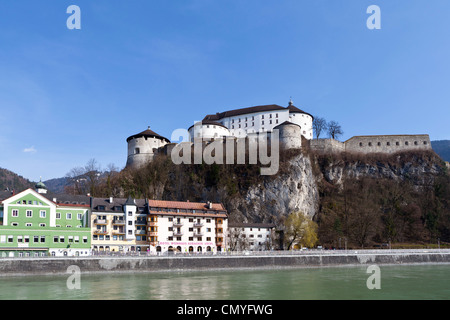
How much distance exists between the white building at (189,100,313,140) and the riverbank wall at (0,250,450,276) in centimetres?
4144

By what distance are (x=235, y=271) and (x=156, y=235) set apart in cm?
1548

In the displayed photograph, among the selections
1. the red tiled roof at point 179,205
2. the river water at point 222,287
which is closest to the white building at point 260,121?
the red tiled roof at point 179,205

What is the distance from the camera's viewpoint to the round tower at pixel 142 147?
8594 centimetres

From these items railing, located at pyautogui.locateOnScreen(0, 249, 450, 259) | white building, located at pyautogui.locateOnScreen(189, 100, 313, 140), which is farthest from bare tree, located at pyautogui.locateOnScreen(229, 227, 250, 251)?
white building, located at pyautogui.locateOnScreen(189, 100, 313, 140)

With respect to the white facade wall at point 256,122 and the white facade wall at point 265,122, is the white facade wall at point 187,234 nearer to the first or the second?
the white facade wall at point 265,122

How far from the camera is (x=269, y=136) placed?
294 ft

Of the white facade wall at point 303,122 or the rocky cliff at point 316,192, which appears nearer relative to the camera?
the rocky cliff at point 316,192

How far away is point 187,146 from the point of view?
280ft

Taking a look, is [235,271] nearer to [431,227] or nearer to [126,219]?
[126,219]

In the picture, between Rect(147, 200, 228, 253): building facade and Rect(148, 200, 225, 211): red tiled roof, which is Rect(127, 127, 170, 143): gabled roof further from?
Rect(147, 200, 228, 253): building facade

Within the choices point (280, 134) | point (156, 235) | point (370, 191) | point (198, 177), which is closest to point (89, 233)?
→ point (156, 235)

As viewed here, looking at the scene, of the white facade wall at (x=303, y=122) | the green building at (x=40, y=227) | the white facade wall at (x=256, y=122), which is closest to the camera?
the green building at (x=40, y=227)

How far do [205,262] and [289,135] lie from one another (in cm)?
4417

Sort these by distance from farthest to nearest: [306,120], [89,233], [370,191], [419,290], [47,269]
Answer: [306,120] < [370,191] < [89,233] < [47,269] < [419,290]
